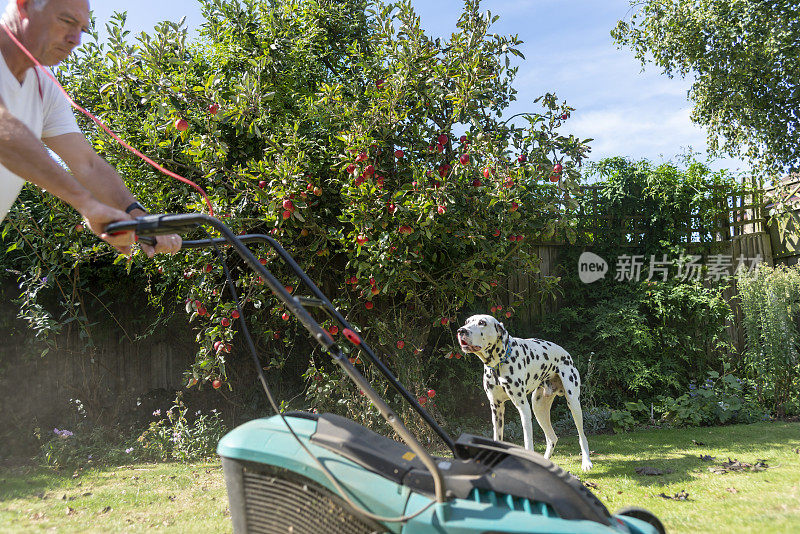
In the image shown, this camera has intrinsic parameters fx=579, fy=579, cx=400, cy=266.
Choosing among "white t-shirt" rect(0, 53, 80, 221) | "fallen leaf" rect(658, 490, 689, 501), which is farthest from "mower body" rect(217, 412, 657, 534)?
"fallen leaf" rect(658, 490, 689, 501)

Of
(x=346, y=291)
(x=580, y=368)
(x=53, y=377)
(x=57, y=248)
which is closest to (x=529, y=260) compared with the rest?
(x=346, y=291)

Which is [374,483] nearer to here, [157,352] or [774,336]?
[157,352]

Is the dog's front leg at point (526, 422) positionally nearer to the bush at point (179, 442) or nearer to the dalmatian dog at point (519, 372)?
the dalmatian dog at point (519, 372)

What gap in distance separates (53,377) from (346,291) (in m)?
3.44

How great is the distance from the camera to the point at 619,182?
718cm

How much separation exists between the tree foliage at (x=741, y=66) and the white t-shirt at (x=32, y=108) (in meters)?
8.50

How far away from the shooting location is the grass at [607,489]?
3037 millimetres

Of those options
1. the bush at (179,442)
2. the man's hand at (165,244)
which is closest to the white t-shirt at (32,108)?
the man's hand at (165,244)

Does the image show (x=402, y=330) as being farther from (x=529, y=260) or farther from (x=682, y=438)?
(x=682, y=438)

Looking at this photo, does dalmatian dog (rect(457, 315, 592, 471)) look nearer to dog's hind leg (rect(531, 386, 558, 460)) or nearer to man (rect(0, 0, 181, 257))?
dog's hind leg (rect(531, 386, 558, 460))

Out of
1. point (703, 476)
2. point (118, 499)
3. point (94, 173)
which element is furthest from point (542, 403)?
point (94, 173)

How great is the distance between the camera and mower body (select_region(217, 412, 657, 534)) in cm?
162

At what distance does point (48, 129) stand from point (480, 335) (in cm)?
271

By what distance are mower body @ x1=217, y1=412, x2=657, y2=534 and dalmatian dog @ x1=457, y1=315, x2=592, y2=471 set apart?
78.3 inches
